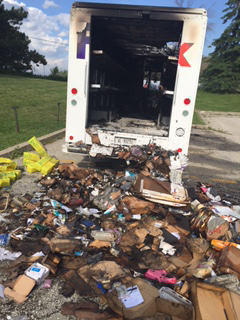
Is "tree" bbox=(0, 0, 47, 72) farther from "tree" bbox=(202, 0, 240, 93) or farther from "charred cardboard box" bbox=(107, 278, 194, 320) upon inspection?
"charred cardboard box" bbox=(107, 278, 194, 320)

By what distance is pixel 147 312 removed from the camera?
2176mm

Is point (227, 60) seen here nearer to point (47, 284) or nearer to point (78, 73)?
point (78, 73)

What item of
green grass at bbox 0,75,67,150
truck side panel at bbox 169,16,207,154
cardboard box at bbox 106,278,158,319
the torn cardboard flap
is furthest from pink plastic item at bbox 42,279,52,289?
green grass at bbox 0,75,67,150

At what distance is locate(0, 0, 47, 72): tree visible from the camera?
33562 mm

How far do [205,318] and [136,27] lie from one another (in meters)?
5.38

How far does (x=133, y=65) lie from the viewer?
34.7 feet

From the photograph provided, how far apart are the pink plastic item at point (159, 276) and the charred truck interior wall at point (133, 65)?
332cm

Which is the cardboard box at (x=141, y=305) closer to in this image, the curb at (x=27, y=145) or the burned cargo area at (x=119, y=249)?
the burned cargo area at (x=119, y=249)

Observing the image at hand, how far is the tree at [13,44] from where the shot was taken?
33562mm

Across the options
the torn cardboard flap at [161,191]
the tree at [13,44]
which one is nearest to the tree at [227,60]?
Answer: the tree at [13,44]

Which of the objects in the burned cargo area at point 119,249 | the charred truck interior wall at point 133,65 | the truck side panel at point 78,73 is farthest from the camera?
the charred truck interior wall at point 133,65

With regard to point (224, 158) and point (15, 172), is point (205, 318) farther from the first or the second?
point (224, 158)

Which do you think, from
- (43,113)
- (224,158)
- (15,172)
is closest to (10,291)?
(15,172)

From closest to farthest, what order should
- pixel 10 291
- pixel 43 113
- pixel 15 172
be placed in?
pixel 10 291, pixel 15 172, pixel 43 113
